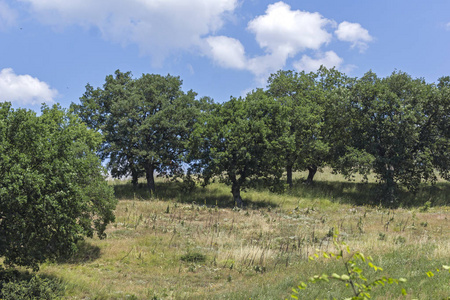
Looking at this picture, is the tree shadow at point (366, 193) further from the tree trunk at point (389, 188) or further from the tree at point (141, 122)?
the tree at point (141, 122)

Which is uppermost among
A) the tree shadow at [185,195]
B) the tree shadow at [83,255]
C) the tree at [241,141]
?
the tree at [241,141]

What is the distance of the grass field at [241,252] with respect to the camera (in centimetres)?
1284

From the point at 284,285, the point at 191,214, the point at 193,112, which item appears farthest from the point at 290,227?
the point at 193,112

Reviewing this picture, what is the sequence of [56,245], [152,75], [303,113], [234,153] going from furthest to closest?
[152,75] → [303,113] → [234,153] → [56,245]

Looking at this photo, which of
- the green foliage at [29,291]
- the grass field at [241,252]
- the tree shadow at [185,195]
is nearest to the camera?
the green foliage at [29,291]

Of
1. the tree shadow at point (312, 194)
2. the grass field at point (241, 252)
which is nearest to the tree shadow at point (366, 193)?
the tree shadow at point (312, 194)

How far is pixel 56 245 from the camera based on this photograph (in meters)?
15.5

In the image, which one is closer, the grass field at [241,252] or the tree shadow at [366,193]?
the grass field at [241,252]

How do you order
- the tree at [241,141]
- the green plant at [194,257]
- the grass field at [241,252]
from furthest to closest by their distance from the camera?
the tree at [241,141] → the green plant at [194,257] → the grass field at [241,252]

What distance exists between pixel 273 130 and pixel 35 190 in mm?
25384

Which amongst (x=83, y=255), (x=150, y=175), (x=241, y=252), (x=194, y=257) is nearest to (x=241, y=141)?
(x=150, y=175)

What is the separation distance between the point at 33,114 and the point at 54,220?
17.4 ft

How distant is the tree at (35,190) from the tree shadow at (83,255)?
3.01m

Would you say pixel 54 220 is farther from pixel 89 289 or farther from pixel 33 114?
pixel 33 114
